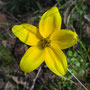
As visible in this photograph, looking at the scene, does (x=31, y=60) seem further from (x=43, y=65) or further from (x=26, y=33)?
(x=43, y=65)

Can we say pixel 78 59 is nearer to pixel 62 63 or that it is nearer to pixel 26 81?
pixel 62 63

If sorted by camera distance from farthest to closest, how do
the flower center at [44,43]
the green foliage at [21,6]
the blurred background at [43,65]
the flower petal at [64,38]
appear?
the green foliage at [21,6] → the blurred background at [43,65] → the flower center at [44,43] → the flower petal at [64,38]

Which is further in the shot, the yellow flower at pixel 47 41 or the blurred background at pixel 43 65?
the blurred background at pixel 43 65

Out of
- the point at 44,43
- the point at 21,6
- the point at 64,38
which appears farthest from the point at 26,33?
the point at 21,6

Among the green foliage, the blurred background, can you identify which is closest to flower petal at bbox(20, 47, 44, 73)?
the blurred background

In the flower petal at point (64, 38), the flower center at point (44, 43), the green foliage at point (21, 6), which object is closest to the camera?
the flower petal at point (64, 38)

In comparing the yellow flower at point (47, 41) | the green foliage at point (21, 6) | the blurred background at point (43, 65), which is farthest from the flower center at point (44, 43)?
the green foliage at point (21, 6)

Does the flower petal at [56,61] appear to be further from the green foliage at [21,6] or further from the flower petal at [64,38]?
the green foliage at [21,6]
